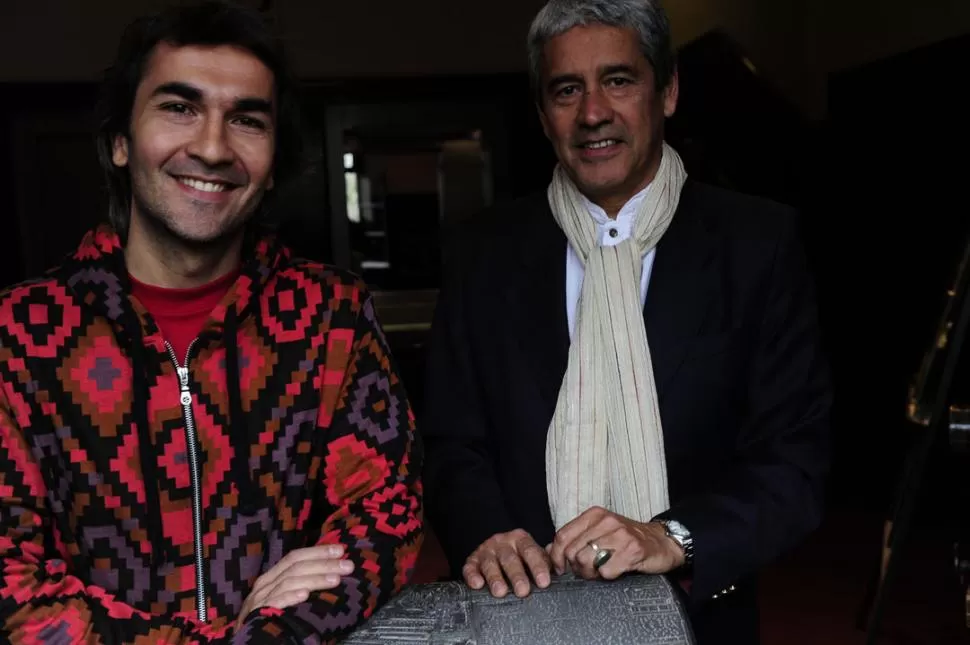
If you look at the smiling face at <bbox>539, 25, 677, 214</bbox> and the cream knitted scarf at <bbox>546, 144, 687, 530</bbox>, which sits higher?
the smiling face at <bbox>539, 25, 677, 214</bbox>

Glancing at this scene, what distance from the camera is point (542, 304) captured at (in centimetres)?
181

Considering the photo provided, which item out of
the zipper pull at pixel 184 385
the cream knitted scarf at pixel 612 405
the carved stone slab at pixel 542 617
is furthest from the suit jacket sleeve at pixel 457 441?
the zipper pull at pixel 184 385

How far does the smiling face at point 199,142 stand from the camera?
1.46 metres

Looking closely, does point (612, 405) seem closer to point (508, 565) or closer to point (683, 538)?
point (683, 538)

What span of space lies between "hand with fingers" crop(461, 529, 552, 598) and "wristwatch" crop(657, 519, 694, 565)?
0.64ft

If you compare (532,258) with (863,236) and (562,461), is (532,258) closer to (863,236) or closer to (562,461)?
(562,461)

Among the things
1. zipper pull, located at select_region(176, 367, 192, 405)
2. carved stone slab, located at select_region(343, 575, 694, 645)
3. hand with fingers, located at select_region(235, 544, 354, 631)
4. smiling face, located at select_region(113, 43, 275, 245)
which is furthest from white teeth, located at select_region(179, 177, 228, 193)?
carved stone slab, located at select_region(343, 575, 694, 645)

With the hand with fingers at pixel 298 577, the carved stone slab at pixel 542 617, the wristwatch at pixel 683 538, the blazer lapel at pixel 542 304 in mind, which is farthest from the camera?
the blazer lapel at pixel 542 304

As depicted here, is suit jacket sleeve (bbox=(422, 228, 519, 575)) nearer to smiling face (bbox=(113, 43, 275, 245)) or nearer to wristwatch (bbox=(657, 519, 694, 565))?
wristwatch (bbox=(657, 519, 694, 565))

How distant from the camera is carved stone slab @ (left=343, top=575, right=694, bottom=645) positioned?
112 cm

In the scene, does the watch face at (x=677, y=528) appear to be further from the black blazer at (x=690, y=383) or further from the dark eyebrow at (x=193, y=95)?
the dark eyebrow at (x=193, y=95)

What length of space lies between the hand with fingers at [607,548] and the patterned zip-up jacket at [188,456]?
0.20 m

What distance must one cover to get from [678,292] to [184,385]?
795mm

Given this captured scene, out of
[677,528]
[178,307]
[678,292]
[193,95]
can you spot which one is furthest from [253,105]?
[677,528]
